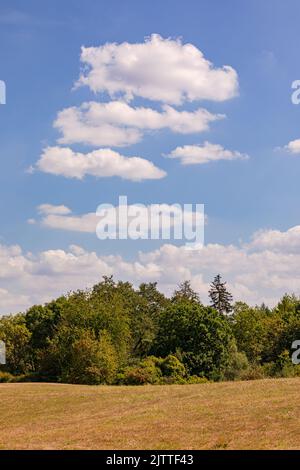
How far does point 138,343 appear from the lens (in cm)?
10806

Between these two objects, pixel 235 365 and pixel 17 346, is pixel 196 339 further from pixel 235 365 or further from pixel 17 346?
pixel 17 346

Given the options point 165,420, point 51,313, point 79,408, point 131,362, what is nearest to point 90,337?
point 131,362

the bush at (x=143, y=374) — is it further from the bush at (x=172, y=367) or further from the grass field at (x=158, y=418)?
the grass field at (x=158, y=418)

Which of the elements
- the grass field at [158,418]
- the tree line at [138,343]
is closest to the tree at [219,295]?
the tree line at [138,343]

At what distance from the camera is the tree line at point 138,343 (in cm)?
7138

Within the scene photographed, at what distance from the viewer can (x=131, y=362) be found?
79.4 meters

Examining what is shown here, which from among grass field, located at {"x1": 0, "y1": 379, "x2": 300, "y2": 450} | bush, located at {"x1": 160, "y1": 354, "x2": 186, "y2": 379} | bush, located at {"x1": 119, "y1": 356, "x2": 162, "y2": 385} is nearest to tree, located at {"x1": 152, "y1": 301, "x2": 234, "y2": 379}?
bush, located at {"x1": 160, "y1": 354, "x2": 186, "y2": 379}

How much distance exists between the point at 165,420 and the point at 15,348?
235 ft

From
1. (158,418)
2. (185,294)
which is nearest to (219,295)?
(185,294)

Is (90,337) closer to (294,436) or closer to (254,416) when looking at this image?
(254,416)

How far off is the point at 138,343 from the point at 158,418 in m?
75.4

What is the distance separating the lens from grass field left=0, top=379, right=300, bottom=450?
2675cm

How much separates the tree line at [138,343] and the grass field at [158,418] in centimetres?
2024
